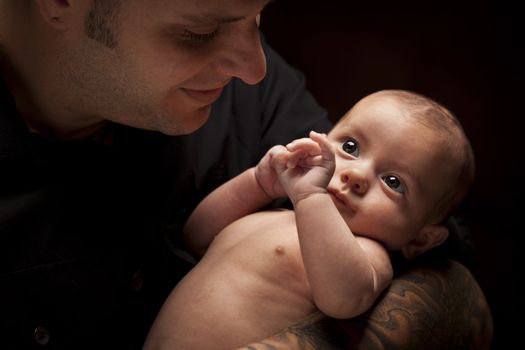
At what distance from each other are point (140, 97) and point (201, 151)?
0.33 meters

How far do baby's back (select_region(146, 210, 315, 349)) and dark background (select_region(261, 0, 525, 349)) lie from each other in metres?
1.04

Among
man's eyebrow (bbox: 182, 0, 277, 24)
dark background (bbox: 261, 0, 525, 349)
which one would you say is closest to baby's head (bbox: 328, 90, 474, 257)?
man's eyebrow (bbox: 182, 0, 277, 24)

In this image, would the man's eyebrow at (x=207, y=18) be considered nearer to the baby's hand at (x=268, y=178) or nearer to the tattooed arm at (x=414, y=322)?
the baby's hand at (x=268, y=178)

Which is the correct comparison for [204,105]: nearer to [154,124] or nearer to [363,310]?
[154,124]

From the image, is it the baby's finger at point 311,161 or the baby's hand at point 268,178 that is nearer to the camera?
the baby's finger at point 311,161

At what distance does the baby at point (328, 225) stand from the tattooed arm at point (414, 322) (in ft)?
0.13

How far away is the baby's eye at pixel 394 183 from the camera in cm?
137

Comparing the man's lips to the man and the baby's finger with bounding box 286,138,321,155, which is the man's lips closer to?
the man

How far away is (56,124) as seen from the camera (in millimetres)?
1434

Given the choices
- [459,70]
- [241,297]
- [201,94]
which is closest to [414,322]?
[241,297]

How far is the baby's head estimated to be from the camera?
1.34m

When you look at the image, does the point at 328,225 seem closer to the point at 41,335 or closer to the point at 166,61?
the point at 166,61

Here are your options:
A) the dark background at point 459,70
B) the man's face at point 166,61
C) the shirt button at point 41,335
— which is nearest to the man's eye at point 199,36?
the man's face at point 166,61

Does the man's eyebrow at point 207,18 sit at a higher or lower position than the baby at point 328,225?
higher
